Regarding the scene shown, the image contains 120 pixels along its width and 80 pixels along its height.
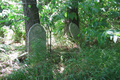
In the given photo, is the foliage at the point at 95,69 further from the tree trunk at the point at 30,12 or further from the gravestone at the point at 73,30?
the gravestone at the point at 73,30

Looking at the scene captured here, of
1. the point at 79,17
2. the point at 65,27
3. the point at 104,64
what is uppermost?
the point at 79,17

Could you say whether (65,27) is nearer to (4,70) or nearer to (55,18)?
(55,18)

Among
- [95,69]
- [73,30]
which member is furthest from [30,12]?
[95,69]

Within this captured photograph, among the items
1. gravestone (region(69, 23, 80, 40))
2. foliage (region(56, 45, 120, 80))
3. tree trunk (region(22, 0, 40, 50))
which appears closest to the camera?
foliage (region(56, 45, 120, 80))

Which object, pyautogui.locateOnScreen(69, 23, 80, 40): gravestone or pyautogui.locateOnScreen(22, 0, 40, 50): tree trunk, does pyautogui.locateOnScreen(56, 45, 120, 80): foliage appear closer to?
pyautogui.locateOnScreen(22, 0, 40, 50): tree trunk

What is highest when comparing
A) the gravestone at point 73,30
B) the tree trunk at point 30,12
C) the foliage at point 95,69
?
the tree trunk at point 30,12

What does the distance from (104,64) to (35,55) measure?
61.4 inches

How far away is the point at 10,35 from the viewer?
5910 mm

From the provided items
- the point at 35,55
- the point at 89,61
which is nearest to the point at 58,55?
the point at 35,55

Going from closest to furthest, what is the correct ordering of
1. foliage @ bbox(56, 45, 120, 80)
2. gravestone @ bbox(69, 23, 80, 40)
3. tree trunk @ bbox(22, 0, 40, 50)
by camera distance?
foliage @ bbox(56, 45, 120, 80) → tree trunk @ bbox(22, 0, 40, 50) → gravestone @ bbox(69, 23, 80, 40)

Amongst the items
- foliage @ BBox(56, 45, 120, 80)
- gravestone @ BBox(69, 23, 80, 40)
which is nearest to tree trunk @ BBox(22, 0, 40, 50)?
gravestone @ BBox(69, 23, 80, 40)

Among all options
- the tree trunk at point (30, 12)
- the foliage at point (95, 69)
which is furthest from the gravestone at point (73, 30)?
the foliage at point (95, 69)

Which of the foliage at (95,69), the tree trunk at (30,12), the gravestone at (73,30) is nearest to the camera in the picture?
the foliage at (95,69)

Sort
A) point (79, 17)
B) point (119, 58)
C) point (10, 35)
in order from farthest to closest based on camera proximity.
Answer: point (10, 35) → point (79, 17) → point (119, 58)
